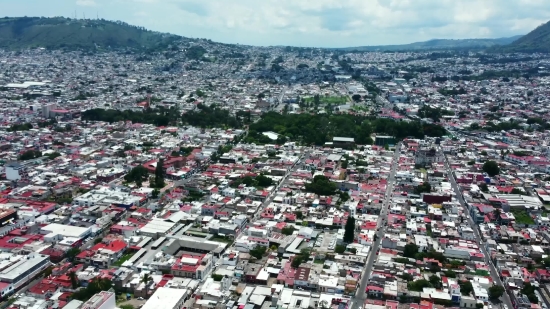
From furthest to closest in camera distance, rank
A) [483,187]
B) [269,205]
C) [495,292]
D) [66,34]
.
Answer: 1. [66,34]
2. [483,187]
3. [269,205]
4. [495,292]

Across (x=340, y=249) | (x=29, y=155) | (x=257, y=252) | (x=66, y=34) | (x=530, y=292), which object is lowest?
(x=530, y=292)

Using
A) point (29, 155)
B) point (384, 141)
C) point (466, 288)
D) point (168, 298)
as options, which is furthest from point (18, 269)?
point (384, 141)

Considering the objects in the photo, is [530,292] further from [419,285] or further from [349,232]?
[349,232]

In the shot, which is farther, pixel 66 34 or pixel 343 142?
pixel 66 34

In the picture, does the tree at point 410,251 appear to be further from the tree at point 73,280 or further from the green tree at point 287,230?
the tree at point 73,280

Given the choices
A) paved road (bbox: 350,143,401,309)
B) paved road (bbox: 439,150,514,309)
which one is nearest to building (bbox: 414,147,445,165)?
paved road (bbox: 439,150,514,309)

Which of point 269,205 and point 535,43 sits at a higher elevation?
point 535,43
